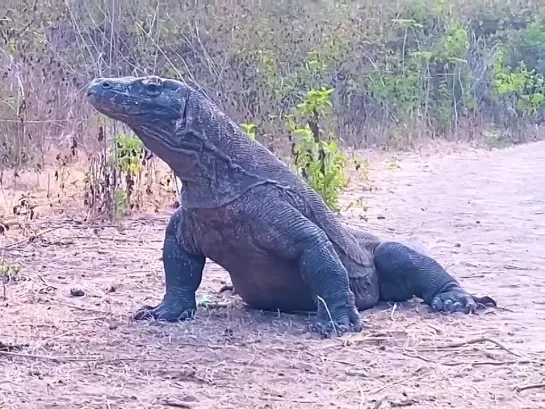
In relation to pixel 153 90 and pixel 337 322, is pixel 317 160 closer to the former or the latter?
pixel 337 322

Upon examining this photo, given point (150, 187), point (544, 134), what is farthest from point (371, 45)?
point (150, 187)

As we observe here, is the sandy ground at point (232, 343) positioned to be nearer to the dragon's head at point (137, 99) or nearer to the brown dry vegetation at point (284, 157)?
the brown dry vegetation at point (284, 157)

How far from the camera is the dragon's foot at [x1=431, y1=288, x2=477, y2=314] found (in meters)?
5.62

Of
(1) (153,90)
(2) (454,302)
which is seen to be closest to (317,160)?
(2) (454,302)

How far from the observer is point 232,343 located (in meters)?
4.91

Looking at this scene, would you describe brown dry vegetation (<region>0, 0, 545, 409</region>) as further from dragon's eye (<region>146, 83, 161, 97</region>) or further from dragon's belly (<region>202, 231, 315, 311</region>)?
dragon's eye (<region>146, 83, 161, 97</region>)

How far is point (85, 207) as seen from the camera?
8.77m

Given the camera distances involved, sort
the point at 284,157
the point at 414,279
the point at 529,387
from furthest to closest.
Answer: the point at 284,157, the point at 414,279, the point at 529,387

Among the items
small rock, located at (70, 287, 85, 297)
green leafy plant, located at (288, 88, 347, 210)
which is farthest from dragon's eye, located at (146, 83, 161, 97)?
green leafy plant, located at (288, 88, 347, 210)

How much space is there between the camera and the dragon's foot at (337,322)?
5.04 metres

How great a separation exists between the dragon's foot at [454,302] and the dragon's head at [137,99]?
176 cm

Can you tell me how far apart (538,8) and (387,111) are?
21.2ft

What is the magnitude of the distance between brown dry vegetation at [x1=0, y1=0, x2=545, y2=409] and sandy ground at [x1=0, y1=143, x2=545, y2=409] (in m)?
0.02

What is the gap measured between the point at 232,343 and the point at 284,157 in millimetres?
6755
